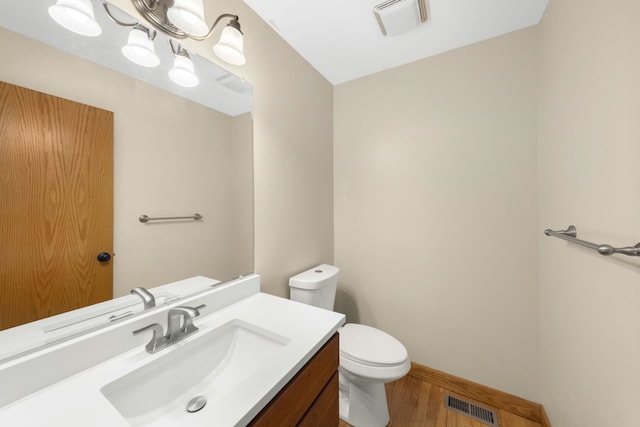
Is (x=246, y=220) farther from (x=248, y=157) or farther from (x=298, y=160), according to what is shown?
(x=298, y=160)

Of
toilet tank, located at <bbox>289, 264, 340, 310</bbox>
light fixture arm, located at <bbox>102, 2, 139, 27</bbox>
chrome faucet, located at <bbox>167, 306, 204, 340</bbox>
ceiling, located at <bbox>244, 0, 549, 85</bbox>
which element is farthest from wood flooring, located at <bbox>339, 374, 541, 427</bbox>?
ceiling, located at <bbox>244, 0, 549, 85</bbox>

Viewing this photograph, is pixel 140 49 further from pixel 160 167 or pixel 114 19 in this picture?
pixel 160 167

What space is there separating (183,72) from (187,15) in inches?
7.9

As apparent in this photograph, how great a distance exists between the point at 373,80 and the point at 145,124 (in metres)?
1.61

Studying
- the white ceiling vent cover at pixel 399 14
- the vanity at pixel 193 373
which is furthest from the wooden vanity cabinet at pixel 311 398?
the white ceiling vent cover at pixel 399 14

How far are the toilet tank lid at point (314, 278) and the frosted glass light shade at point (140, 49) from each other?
121cm

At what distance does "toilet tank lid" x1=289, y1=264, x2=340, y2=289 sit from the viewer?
141cm

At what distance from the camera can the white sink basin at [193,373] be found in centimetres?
62

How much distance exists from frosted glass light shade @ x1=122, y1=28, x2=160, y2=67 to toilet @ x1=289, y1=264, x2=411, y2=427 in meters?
1.21

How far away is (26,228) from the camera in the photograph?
0.60 m

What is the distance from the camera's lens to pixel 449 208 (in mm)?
1562

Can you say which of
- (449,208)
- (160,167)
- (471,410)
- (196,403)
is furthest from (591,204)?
(160,167)

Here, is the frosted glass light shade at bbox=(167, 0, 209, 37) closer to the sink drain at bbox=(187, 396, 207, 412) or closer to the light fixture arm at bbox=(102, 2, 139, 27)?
the light fixture arm at bbox=(102, 2, 139, 27)

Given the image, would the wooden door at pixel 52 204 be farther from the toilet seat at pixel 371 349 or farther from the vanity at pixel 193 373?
the toilet seat at pixel 371 349
